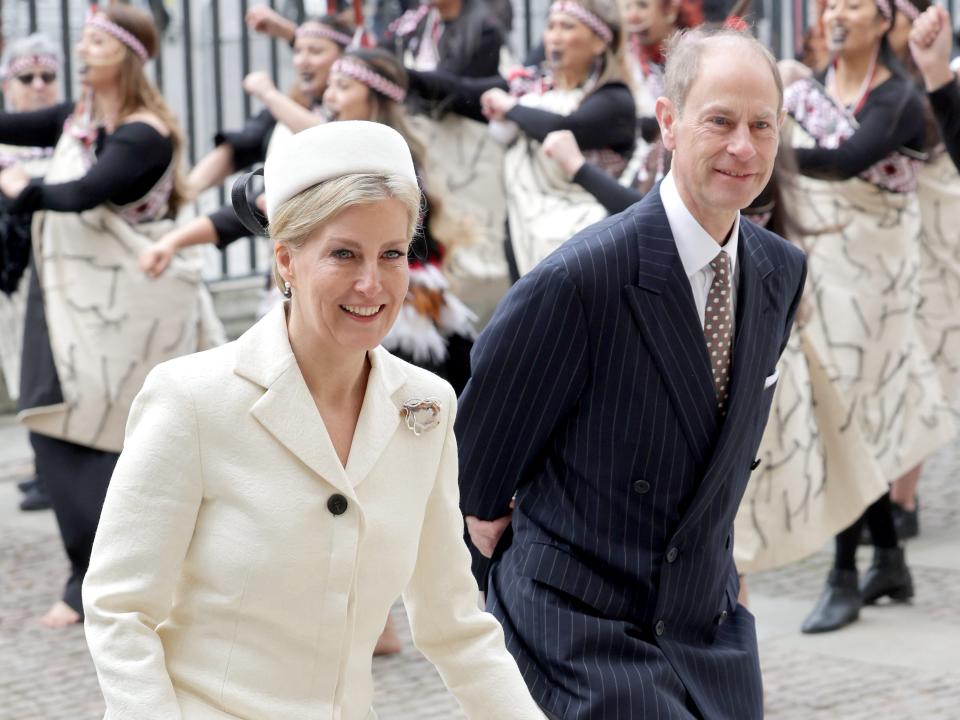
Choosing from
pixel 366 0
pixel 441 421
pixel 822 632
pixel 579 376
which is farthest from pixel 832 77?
pixel 366 0

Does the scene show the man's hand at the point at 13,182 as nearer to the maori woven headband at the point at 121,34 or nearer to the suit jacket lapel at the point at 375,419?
the maori woven headband at the point at 121,34

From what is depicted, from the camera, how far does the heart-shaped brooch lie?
2797mm

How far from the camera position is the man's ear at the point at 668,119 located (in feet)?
11.5

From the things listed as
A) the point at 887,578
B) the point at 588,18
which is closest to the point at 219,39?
the point at 588,18

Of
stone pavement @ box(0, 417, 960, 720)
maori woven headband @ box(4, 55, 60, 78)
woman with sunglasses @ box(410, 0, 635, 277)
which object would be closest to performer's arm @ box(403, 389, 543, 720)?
stone pavement @ box(0, 417, 960, 720)

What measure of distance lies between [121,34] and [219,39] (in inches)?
147

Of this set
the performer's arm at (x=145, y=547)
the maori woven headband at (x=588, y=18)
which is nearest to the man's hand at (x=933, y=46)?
the maori woven headband at (x=588, y=18)

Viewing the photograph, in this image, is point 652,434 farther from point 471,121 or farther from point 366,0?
point 366,0

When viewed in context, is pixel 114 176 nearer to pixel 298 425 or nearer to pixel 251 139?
pixel 251 139

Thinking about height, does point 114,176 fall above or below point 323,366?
below

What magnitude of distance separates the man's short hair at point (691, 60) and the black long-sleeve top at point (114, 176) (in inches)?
138

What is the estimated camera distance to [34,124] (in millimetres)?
7242

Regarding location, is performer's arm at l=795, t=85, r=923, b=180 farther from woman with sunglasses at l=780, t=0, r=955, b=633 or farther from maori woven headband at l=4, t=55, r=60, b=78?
maori woven headband at l=4, t=55, r=60, b=78

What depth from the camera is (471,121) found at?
8.96m
